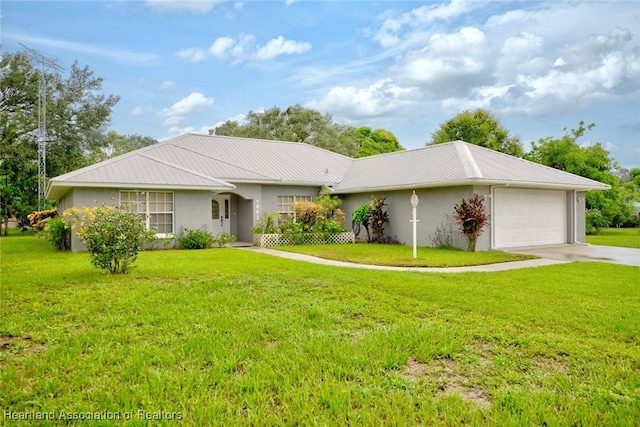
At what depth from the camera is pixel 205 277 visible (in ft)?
30.4

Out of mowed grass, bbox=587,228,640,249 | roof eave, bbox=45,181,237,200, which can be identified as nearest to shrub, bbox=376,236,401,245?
roof eave, bbox=45,181,237,200

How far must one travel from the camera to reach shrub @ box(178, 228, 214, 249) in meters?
16.5

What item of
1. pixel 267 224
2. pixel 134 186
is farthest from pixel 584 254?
pixel 134 186

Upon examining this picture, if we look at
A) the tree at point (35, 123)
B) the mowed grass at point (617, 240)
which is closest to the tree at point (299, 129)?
the tree at point (35, 123)

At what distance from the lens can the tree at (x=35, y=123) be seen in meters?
30.7

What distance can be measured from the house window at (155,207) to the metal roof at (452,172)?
26.6 feet

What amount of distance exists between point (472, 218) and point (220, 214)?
11.5 meters

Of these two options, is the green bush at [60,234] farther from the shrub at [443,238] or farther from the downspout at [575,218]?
the downspout at [575,218]

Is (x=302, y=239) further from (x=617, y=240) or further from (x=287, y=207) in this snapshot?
(x=617, y=240)

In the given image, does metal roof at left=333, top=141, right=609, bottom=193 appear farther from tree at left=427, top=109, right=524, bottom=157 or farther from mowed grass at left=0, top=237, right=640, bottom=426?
tree at left=427, top=109, right=524, bottom=157

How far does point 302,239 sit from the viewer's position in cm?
1853

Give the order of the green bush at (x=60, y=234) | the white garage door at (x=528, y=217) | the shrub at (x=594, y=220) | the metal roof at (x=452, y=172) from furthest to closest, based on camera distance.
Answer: the shrub at (x=594, y=220) < the white garage door at (x=528, y=217) < the green bush at (x=60, y=234) < the metal roof at (x=452, y=172)

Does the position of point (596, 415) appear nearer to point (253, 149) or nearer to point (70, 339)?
point (70, 339)

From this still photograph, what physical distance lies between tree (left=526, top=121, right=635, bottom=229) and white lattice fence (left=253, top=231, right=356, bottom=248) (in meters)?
17.3
